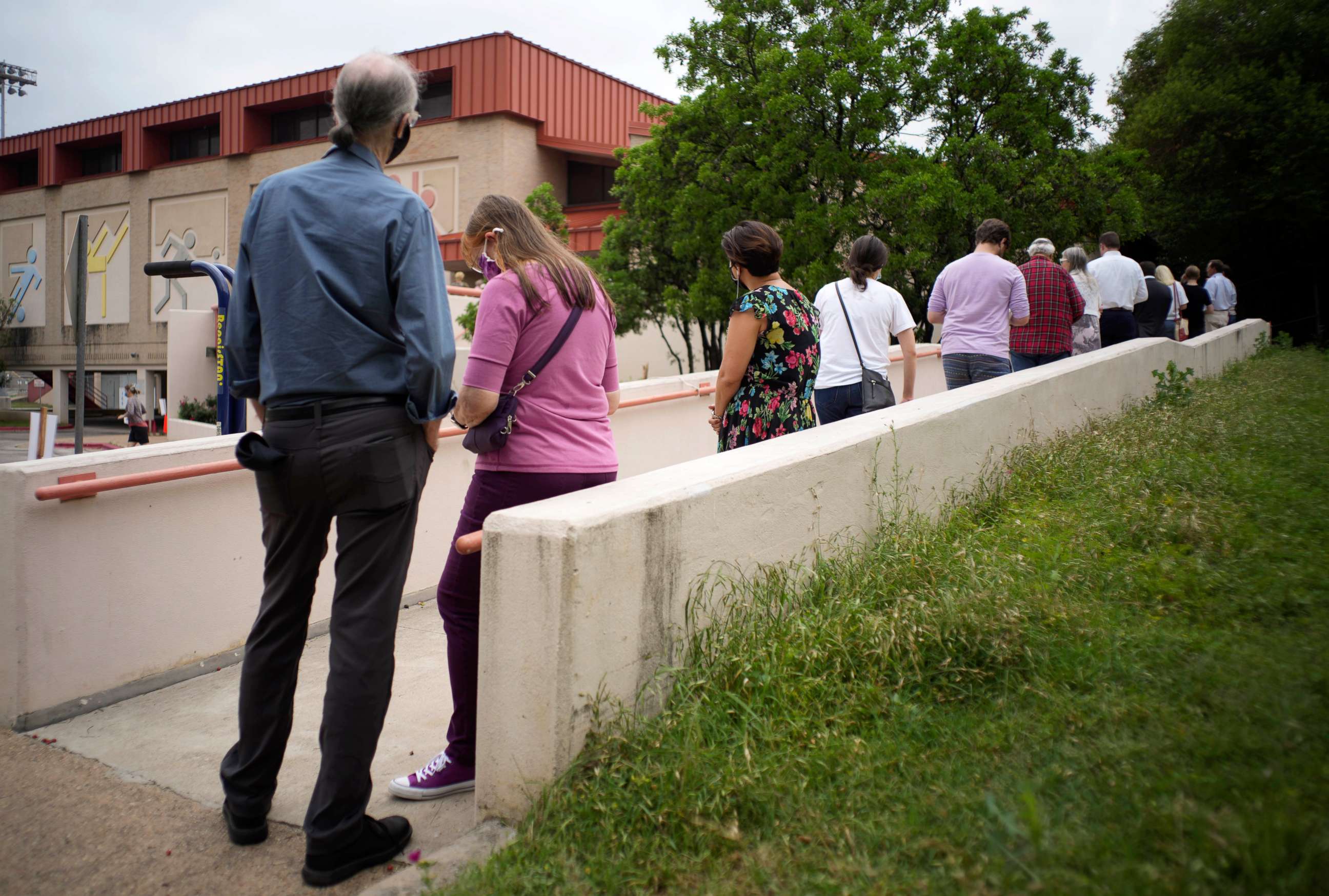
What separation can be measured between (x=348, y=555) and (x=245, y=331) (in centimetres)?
69

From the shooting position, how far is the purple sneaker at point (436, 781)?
A: 295cm

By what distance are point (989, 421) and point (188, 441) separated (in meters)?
4.07

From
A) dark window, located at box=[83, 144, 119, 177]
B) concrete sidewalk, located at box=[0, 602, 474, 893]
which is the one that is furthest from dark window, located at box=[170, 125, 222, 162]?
concrete sidewalk, located at box=[0, 602, 474, 893]

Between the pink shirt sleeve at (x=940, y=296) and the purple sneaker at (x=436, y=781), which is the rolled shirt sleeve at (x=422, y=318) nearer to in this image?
the purple sneaker at (x=436, y=781)

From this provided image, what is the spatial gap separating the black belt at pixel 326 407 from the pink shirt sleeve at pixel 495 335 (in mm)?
323

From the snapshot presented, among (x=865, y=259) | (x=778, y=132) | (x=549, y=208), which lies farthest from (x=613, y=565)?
(x=549, y=208)

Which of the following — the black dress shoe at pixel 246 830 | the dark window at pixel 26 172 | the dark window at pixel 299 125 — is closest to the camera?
the black dress shoe at pixel 246 830

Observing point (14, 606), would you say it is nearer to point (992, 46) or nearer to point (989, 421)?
point (989, 421)

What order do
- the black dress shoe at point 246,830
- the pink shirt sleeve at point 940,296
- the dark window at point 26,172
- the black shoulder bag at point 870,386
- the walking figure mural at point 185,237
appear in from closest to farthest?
the black dress shoe at point 246,830 < the black shoulder bag at point 870,386 < the pink shirt sleeve at point 940,296 < the walking figure mural at point 185,237 < the dark window at point 26,172

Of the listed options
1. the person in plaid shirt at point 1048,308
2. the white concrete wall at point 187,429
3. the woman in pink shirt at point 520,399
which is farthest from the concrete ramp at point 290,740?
the white concrete wall at point 187,429

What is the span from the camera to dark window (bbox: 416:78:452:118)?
102ft

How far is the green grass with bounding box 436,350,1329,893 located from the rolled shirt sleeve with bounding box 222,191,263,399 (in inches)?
54.1

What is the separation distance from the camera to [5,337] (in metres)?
42.5

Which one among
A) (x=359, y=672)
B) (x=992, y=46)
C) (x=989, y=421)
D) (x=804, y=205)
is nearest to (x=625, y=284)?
(x=804, y=205)
